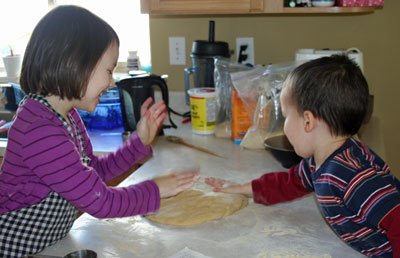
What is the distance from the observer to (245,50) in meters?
2.11

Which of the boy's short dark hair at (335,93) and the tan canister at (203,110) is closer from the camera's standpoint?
the boy's short dark hair at (335,93)

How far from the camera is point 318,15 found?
6.58ft

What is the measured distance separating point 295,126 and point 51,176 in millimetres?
537

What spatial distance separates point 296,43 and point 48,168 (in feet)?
4.57

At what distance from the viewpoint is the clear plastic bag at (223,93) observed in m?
1.78

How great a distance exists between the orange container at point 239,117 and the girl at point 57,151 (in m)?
0.61

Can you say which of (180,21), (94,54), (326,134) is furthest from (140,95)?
A: (326,134)

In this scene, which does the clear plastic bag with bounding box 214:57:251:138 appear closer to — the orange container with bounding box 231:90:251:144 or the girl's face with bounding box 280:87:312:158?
the orange container with bounding box 231:90:251:144

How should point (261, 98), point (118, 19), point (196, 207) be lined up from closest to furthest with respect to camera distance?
point (196, 207) < point (261, 98) < point (118, 19)

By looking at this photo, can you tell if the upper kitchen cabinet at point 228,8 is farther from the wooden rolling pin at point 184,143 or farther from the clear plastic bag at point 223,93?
the wooden rolling pin at point 184,143

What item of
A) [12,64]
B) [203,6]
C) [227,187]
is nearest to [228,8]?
[203,6]

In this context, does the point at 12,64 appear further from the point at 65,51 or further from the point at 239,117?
the point at 65,51

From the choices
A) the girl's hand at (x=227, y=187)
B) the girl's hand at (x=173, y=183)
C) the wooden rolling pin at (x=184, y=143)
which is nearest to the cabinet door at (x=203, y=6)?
the wooden rolling pin at (x=184, y=143)

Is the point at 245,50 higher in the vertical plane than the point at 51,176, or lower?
higher
